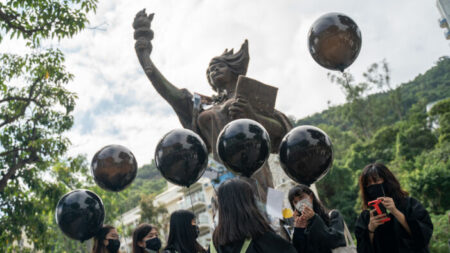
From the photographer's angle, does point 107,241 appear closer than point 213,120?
Yes

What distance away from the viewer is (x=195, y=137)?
10.6ft

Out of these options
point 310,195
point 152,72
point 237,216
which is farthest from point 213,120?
point 237,216

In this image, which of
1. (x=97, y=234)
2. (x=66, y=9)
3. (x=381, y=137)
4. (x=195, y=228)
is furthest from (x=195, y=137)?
(x=381, y=137)

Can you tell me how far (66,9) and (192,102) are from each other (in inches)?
142

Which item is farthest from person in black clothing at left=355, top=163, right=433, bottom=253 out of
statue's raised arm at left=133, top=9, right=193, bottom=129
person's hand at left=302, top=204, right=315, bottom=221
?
statue's raised arm at left=133, top=9, right=193, bottom=129

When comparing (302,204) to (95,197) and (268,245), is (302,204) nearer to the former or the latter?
(268,245)

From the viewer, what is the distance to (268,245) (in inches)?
84.0

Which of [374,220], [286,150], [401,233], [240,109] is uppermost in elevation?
[240,109]

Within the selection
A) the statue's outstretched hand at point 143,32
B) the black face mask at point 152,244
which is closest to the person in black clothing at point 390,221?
the black face mask at point 152,244

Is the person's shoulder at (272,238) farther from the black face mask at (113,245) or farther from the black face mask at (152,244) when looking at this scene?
the black face mask at (113,245)

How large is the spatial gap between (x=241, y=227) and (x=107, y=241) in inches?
59.4

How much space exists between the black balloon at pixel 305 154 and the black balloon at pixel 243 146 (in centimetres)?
18

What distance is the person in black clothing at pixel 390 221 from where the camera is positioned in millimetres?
2561

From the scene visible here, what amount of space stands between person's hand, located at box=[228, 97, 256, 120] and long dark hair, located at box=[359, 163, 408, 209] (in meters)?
1.36
